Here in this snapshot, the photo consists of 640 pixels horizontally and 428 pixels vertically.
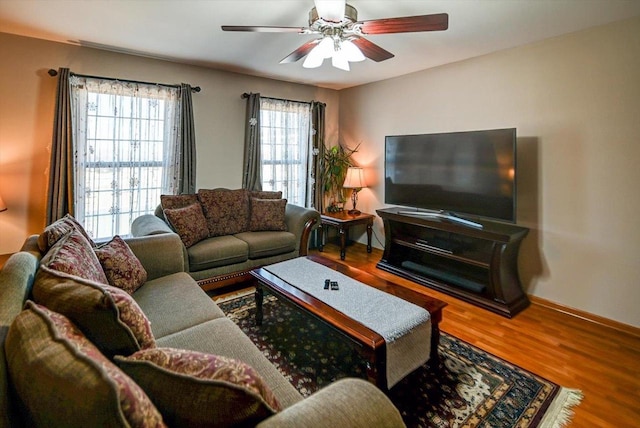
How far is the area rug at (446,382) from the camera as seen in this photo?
1731 millimetres

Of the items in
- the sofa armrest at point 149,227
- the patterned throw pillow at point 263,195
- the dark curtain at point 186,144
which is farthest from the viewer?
the patterned throw pillow at point 263,195

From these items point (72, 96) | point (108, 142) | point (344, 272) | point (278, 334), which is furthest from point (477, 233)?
point (72, 96)

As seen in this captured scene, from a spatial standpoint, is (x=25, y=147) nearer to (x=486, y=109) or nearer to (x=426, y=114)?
(x=426, y=114)

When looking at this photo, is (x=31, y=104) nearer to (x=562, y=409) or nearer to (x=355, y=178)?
(x=355, y=178)

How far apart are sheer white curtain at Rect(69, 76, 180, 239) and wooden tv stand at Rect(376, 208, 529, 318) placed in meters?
2.65

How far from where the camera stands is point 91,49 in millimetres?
3246

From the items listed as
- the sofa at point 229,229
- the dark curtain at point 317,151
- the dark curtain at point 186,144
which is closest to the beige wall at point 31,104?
the dark curtain at point 186,144

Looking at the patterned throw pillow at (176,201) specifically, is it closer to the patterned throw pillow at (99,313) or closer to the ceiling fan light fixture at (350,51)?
the ceiling fan light fixture at (350,51)

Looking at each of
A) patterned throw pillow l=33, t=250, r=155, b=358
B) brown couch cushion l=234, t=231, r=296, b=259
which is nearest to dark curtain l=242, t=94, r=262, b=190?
brown couch cushion l=234, t=231, r=296, b=259

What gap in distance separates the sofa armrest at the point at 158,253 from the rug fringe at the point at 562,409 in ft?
8.23

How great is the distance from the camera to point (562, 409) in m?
1.79

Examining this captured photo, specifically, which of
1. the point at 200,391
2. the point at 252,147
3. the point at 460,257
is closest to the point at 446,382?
the point at 460,257

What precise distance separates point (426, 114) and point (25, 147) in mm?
4221

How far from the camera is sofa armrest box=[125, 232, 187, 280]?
2375 mm
